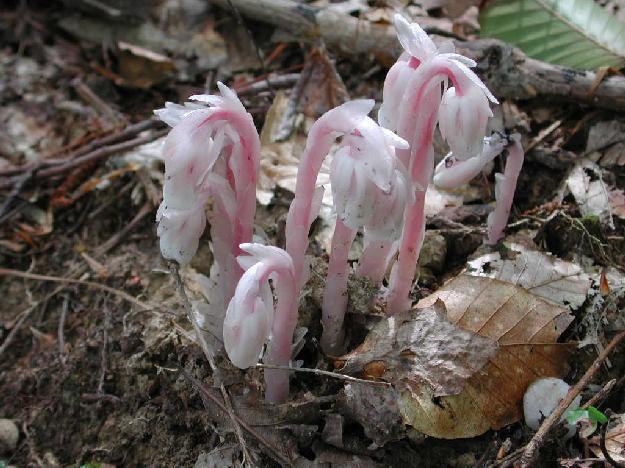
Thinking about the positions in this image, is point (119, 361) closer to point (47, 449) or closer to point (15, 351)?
point (47, 449)

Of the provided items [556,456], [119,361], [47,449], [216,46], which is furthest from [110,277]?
[556,456]

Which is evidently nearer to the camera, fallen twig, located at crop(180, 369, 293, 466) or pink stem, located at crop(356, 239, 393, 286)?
fallen twig, located at crop(180, 369, 293, 466)

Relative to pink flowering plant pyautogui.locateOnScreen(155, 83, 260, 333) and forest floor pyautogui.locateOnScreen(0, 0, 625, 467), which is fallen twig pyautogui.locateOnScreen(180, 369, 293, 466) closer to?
forest floor pyautogui.locateOnScreen(0, 0, 625, 467)

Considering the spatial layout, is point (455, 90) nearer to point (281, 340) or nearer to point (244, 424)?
point (281, 340)

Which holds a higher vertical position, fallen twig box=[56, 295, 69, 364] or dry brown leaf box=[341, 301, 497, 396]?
dry brown leaf box=[341, 301, 497, 396]

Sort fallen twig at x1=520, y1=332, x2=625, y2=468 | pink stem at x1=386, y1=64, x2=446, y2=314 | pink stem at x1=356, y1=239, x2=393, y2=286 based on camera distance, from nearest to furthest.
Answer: pink stem at x1=386, y1=64, x2=446, y2=314 → fallen twig at x1=520, y1=332, x2=625, y2=468 → pink stem at x1=356, y1=239, x2=393, y2=286

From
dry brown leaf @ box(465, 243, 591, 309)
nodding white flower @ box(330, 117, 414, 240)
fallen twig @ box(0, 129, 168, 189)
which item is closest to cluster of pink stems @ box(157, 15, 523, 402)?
nodding white flower @ box(330, 117, 414, 240)
